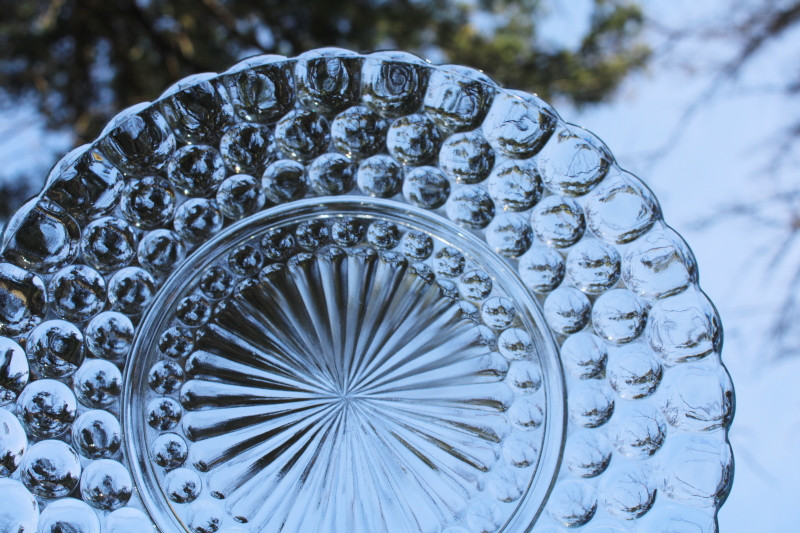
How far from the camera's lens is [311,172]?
37 cm

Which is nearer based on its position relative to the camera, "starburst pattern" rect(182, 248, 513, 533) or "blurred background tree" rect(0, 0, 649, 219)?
"starburst pattern" rect(182, 248, 513, 533)

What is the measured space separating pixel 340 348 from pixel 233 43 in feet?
2.81

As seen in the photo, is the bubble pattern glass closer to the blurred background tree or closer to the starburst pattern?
the starburst pattern

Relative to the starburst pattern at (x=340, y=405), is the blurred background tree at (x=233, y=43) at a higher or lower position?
→ higher

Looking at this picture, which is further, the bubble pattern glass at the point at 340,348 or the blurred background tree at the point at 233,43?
the blurred background tree at the point at 233,43

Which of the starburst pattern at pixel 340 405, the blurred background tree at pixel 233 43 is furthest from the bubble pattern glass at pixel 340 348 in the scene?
the blurred background tree at pixel 233 43

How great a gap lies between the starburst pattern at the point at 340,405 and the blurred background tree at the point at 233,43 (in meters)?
0.74

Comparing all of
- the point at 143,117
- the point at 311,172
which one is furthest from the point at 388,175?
the point at 143,117

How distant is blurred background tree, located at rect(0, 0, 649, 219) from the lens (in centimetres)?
101

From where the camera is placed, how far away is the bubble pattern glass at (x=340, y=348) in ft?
1.13

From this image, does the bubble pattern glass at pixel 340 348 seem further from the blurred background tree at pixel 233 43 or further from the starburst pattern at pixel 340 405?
the blurred background tree at pixel 233 43

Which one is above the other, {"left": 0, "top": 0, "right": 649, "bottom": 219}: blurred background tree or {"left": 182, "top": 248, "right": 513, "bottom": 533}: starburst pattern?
{"left": 0, "top": 0, "right": 649, "bottom": 219}: blurred background tree

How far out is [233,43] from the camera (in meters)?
1.06

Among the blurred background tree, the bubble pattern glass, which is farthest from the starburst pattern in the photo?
the blurred background tree
